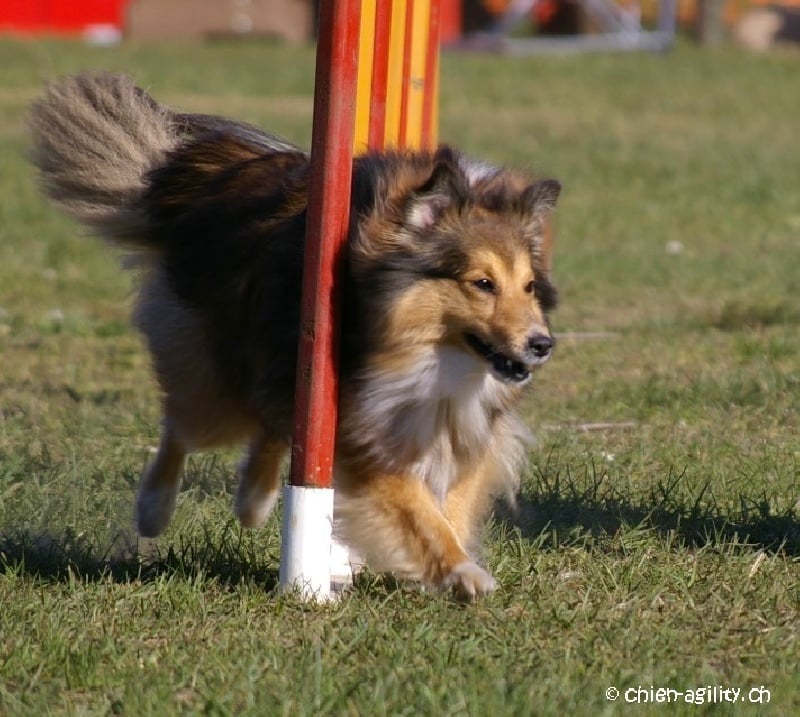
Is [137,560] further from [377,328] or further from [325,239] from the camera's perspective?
[325,239]

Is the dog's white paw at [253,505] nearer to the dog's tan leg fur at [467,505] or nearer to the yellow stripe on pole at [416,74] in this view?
the dog's tan leg fur at [467,505]

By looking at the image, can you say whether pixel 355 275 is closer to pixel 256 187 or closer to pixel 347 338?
pixel 347 338

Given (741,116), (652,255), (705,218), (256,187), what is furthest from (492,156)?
(256,187)

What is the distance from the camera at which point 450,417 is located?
466 centimetres

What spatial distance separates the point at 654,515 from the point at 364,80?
194 cm

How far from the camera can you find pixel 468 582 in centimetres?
441

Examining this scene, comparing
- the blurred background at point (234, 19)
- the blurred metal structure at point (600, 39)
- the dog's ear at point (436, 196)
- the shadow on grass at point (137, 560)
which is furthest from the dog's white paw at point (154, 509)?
the blurred background at point (234, 19)

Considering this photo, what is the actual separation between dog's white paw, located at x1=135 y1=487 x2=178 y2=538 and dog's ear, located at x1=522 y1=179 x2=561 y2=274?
1.83 meters

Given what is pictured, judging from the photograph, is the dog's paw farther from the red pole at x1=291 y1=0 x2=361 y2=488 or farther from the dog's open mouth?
the dog's open mouth

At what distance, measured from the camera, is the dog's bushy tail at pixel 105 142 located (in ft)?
18.7

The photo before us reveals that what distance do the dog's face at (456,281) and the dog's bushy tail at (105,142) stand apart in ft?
5.04

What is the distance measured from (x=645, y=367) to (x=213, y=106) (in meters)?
13.0

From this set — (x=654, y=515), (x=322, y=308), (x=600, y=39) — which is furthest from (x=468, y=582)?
(x=600, y=39)

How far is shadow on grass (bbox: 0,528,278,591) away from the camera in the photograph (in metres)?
4.67
